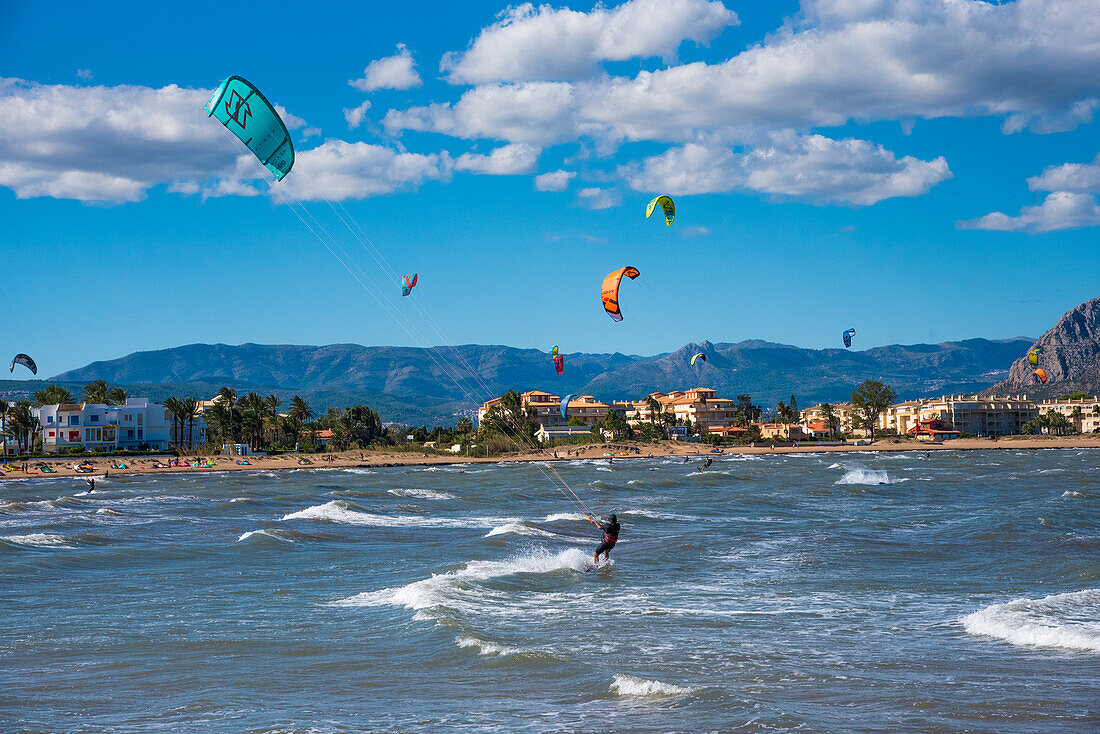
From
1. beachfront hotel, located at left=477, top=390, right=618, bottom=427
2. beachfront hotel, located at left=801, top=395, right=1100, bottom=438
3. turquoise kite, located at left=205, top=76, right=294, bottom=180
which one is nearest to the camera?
turquoise kite, located at left=205, top=76, right=294, bottom=180

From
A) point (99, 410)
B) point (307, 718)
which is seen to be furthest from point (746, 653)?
point (99, 410)

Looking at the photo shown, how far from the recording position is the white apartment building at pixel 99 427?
7375cm

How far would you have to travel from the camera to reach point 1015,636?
34.9 feet

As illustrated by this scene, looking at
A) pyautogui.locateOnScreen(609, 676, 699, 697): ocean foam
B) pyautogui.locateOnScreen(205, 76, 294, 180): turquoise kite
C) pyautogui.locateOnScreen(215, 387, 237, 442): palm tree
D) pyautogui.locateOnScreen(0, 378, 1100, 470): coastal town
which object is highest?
pyautogui.locateOnScreen(205, 76, 294, 180): turquoise kite

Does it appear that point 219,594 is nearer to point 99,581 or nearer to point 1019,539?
point 99,581

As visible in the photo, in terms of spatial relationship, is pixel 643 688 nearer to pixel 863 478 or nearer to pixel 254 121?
pixel 254 121

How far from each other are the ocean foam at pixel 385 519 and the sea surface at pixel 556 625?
27 centimetres

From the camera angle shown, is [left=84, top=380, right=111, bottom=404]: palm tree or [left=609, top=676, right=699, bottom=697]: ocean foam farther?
[left=84, top=380, right=111, bottom=404]: palm tree

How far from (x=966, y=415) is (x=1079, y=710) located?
11628 centimetres

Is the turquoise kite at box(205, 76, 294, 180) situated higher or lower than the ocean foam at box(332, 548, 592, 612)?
higher

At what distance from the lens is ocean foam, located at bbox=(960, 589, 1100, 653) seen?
10.4m

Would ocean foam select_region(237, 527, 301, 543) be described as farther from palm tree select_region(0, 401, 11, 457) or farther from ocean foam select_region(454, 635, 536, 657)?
palm tree select_region(0, 401, 11, 457)

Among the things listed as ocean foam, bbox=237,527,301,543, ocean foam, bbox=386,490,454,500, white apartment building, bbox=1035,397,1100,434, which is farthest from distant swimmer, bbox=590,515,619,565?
white apartment building, bbox=1035,397,1100,434

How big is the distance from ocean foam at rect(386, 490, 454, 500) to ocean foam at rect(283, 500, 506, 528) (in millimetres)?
6415
